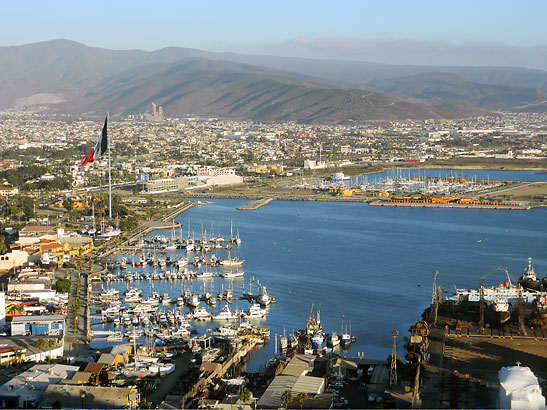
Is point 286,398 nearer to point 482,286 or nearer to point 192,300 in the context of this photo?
point 482,286

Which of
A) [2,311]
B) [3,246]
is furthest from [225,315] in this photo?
[3,246]

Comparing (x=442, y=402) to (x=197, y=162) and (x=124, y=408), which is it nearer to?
(x=124, y=408)

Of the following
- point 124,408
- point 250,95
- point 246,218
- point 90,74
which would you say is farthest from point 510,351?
point 90,74

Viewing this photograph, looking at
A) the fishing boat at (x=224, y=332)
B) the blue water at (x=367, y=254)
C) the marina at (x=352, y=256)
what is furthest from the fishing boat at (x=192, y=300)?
the fishing boat at (x=224, y=332)

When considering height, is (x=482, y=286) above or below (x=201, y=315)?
above

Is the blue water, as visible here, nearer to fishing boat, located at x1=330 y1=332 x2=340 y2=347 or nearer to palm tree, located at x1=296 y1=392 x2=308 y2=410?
fishing boat, located at x1=330 y1=332 x2=340 y2=347

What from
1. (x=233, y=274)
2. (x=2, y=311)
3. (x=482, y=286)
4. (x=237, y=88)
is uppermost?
(x=237, y=88)

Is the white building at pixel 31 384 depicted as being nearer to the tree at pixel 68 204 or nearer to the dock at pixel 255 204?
the tree at pixel 68 204
